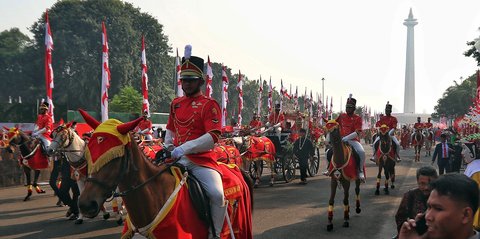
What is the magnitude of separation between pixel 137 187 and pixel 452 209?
2.86 meters

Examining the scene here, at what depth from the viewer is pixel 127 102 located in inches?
1850

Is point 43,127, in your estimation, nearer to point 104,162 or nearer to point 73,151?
point 73,151

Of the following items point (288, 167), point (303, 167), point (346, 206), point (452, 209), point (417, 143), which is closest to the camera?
point (452, 209)

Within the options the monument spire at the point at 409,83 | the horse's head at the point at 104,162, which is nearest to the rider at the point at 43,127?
the horse's head at the point at 104,162

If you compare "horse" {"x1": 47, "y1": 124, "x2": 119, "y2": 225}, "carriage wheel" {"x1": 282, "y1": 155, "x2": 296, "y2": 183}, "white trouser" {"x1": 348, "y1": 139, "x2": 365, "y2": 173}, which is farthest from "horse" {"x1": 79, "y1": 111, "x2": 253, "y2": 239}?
"carriage wheel" {"x1": 282, "y1": 155, "x2": 296, "y2": 183}

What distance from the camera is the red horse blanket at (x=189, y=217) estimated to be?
4.41 metres

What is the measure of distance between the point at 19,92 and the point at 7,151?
43.3m

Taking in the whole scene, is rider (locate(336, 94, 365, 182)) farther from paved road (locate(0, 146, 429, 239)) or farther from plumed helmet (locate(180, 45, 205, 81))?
plumed helmet (locate(180, 45, 205, 81))

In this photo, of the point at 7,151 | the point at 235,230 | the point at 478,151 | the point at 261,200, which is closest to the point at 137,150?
the point at 235,230

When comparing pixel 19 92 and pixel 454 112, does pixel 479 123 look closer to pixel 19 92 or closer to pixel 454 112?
pixel 19 92

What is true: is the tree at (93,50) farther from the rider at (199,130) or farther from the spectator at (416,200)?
the spectator at (416,200)

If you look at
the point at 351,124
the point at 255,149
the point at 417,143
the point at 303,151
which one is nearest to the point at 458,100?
the point at 417,143

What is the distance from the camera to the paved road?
31.9ft

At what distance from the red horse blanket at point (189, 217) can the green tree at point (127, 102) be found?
139 feet
